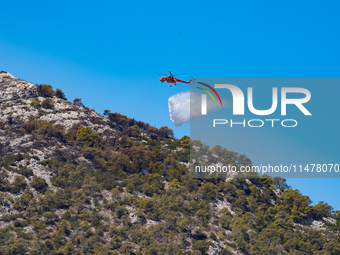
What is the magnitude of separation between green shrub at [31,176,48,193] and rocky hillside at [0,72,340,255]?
5.8 inches

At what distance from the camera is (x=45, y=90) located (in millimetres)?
92250

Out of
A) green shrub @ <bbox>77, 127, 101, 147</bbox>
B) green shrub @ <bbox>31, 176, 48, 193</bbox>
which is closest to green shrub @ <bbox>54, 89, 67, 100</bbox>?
green shrub @ <bbox>77, 127, 101, 147</bbox>

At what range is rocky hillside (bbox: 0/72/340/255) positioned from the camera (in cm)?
4606

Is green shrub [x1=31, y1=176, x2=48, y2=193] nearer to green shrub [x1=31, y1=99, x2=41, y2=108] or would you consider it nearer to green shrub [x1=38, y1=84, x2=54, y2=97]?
green shrub [x1=31, y1=99, x2=41, y2=108]

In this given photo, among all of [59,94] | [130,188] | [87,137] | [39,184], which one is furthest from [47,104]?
[130,188]

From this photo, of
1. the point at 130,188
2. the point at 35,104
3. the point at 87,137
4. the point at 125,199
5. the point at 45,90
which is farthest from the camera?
the point at 45,90

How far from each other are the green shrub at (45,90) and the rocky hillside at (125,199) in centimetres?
770

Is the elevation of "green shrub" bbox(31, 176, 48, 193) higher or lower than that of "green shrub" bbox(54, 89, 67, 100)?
lower

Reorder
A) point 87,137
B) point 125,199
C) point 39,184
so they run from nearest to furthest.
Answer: point 39,184 → point 125,199 → point 87,137

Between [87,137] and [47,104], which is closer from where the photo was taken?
[87,137]

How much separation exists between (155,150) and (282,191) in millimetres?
26172

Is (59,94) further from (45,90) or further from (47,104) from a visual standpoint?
(47,104)

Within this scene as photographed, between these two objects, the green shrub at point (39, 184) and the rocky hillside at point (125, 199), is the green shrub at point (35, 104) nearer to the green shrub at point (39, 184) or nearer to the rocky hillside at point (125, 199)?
the rocky hillside at point (125, 199)

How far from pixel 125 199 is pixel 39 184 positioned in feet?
43.2
